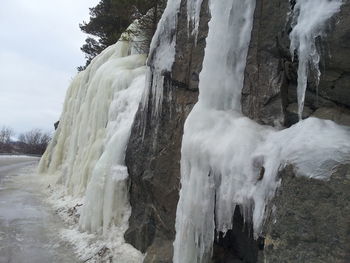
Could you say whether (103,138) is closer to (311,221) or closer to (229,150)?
(229,150)

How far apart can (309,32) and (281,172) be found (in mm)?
1479

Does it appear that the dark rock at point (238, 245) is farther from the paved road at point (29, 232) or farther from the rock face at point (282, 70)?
the paved road at point (29, 232)

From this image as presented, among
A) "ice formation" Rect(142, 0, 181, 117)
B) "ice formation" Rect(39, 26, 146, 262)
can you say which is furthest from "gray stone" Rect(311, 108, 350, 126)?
"ice formation" Rect(39, 26, 146, 262)

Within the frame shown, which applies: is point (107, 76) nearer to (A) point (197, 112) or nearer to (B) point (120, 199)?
(B) point (120, 199)

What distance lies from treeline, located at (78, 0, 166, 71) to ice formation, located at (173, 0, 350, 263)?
5.21 meters

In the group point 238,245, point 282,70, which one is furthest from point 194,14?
point 238,245

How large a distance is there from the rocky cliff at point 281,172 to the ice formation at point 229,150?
5.9 inches

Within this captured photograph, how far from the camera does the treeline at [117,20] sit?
34.8 ft

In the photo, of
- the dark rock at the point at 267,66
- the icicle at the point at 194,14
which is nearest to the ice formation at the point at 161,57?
the icicle at the point at 194,14

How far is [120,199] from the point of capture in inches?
297

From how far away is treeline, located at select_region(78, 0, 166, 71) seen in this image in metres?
10.6

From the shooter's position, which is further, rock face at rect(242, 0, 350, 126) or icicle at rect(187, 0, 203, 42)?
icicle at rect(187, 0, 203, 42)

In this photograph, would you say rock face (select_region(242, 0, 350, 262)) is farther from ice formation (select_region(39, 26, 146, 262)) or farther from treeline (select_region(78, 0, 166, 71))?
treeline (select_region(78, 0, 166, 71))

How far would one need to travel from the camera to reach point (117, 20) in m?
16.3
